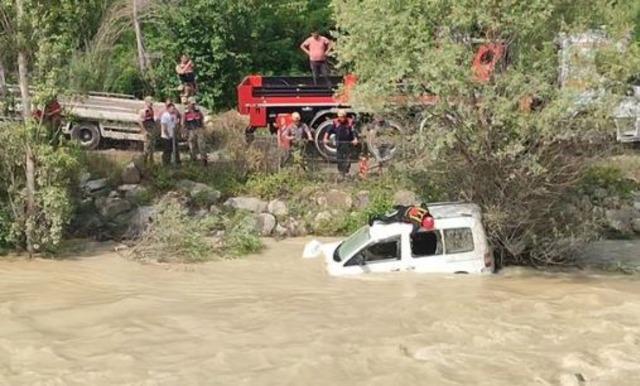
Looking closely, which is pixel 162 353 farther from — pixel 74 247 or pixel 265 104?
pixel 265 104

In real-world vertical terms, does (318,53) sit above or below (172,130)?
above

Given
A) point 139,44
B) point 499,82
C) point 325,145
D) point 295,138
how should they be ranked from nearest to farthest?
point 499,82 → point 295,138 → point 325,145 → point 139,44

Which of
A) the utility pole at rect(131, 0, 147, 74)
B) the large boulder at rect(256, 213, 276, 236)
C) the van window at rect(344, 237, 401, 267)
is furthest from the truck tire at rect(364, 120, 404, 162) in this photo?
the utility pole at rect(131, 0, 147, 74)

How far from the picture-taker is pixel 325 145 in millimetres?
20000

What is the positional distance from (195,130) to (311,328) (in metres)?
8.43

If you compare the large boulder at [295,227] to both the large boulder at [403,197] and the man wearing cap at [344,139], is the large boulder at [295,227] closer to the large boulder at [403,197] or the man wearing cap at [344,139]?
the man wearing cap at [344,139]

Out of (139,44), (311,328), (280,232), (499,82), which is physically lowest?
(311,328)

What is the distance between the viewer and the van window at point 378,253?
14.0 metres

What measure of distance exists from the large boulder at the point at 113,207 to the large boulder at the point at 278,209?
2808mm

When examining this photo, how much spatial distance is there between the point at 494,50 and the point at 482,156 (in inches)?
65.1

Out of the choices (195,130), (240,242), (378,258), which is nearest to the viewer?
(378,258)

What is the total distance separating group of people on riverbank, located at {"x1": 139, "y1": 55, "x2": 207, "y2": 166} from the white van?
6.40m

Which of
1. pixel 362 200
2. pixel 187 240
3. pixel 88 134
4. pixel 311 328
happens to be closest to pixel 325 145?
pixel 362 200

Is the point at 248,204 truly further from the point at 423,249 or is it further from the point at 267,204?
the point at 423,249
